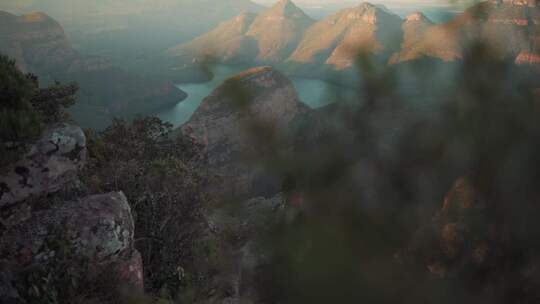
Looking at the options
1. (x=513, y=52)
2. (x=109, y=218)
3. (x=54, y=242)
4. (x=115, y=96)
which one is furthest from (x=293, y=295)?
(x=115, y=96)

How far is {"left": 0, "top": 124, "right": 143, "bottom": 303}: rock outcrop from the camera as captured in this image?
5828mm

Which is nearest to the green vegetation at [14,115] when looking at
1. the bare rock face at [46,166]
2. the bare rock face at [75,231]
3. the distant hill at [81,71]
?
the bare rock face at [46,166]

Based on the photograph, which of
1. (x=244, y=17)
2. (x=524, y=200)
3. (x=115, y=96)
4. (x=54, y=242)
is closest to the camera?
(x=524, y=200)

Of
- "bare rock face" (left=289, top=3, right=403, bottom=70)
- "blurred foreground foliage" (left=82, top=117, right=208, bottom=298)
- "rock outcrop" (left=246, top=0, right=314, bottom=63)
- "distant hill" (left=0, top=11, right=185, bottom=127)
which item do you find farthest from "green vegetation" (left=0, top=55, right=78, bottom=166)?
"rock outcrop" (left=246, top=0, right=314, bottom=63)

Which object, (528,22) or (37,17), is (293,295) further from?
(37,17)

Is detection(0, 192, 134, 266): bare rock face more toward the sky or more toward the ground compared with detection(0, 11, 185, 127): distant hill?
more toward the sky

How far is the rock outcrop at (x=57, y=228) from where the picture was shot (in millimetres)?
5828

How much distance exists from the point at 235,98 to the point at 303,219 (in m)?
0.46

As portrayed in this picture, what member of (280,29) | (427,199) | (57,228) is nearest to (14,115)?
(57,228)

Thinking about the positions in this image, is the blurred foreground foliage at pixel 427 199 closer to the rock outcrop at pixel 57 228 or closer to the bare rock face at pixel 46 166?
the rock outcrop at pixel 57 228

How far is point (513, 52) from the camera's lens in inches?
51.1

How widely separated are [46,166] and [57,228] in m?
1.75

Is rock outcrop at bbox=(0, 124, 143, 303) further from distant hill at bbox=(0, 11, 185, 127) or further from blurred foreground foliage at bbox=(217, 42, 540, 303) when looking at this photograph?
distant hill at bbox=(0, 11, 185, 127)

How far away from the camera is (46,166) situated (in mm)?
7535
